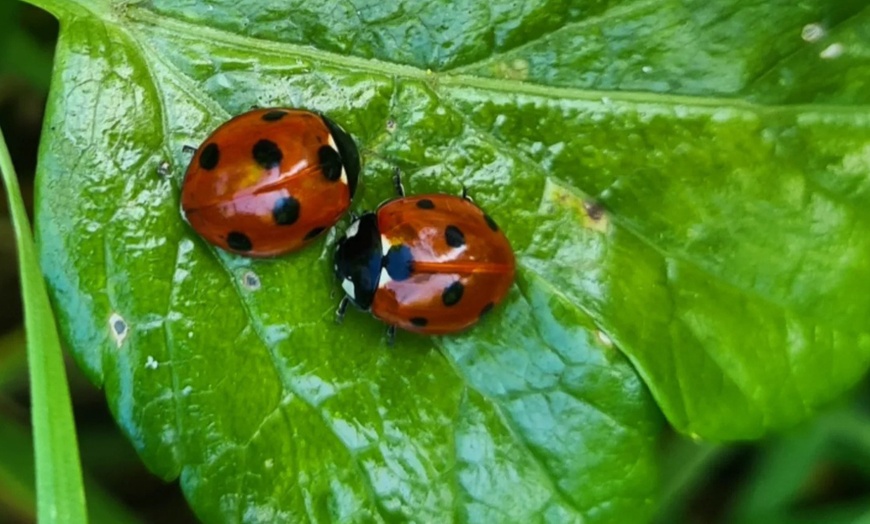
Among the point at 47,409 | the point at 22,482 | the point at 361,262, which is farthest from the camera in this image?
the point at 22,482

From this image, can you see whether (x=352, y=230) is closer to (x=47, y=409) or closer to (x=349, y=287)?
(x=349, y=287)

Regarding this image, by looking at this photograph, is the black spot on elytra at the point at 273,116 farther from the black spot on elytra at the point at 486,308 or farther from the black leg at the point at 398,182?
the black spot on elytra at the point at 486,308

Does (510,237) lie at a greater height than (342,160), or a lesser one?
lesser

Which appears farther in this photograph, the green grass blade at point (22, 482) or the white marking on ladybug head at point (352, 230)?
the green grass blade at point (22, 482)

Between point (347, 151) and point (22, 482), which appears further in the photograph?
point (22, 482)

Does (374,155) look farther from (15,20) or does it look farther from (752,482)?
(752,482)

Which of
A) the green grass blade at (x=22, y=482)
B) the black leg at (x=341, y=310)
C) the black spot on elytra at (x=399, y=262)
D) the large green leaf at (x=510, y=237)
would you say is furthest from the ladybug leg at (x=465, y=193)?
the green grass blade at (x=22, y=482)

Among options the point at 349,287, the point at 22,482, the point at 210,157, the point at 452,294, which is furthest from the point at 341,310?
the point at 22,482

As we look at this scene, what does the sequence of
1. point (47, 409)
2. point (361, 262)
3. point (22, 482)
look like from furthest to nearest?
point (22, 482), point (361, 262), point (47, 409)
